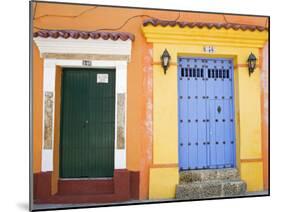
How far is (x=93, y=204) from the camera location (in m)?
2.78

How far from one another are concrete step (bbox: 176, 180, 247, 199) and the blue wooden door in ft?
0.65

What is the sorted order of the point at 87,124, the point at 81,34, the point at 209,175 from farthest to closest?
the point at 209,175
the point at 87,124
the point at 81,34

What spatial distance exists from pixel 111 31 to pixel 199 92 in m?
1.26

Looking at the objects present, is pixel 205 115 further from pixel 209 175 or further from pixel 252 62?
pixel 252 62

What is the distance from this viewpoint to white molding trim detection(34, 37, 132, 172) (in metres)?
2.81

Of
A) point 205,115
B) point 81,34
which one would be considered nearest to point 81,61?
point 81,34

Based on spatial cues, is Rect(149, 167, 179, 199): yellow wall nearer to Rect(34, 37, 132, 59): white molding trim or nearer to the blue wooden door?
the blue wooden door

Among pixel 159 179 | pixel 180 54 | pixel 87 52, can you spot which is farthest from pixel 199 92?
pixel 87 52

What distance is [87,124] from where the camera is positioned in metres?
2.93

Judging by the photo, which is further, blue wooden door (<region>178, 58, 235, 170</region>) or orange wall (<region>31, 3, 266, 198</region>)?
blue wooden door (<region>178, 58, 235, 170</region>)

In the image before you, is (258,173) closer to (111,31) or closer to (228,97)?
(228,97)

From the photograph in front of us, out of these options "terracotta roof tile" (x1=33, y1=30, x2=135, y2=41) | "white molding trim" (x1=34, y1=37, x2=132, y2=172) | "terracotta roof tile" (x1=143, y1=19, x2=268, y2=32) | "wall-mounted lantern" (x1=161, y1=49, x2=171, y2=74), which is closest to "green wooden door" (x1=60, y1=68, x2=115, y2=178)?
"white molding trim" (x1=34, y1=37, x2=132, y2=172)

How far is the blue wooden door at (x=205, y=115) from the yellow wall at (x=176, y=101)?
0.10 meters

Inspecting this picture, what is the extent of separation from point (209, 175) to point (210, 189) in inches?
6.4
